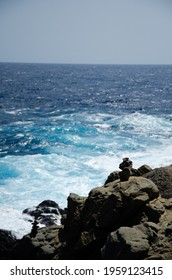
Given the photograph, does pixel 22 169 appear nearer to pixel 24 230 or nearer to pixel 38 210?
pixel 38 210

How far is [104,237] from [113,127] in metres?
37.6

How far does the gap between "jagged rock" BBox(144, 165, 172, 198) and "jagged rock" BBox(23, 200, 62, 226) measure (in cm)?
766

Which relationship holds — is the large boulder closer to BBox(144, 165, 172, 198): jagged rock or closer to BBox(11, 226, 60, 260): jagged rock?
BBox(11, 226, 60, 260): jagged rock

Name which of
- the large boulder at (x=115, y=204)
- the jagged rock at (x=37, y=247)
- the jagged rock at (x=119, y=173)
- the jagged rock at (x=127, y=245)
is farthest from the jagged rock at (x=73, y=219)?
the jagged rock at (x=127, y=245)

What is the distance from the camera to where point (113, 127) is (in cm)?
5188

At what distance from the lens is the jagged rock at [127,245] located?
12.2 m

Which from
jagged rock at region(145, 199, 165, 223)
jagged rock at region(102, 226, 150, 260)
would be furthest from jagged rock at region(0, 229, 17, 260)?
jagged rock at region(145, 199, 165, 223)

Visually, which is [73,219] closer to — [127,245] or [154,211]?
[154,211]

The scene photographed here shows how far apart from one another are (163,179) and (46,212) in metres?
9.32

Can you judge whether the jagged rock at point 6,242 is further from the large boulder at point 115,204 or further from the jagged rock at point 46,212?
the large boulder at point 115,204

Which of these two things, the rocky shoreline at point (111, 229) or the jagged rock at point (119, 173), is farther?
the jagged rock at point (119, 173)

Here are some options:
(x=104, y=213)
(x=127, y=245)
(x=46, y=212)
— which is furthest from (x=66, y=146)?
(x=127, y=245)
